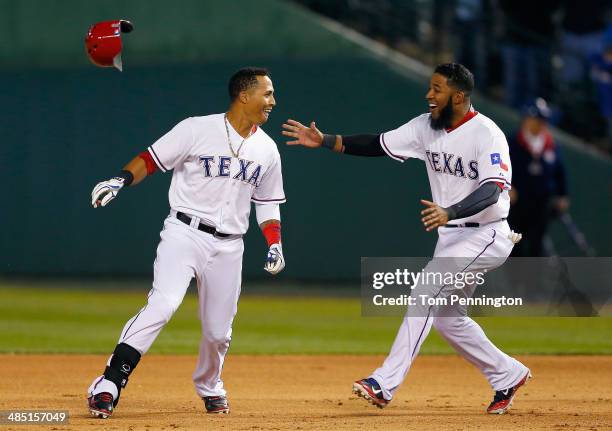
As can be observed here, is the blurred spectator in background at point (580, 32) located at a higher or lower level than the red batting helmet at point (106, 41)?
lower

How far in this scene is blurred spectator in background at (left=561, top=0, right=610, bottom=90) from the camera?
1548 centimetres

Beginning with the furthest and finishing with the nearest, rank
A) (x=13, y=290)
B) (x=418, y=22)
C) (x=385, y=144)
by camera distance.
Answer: (x=418, y=22) < (x=13, y=290) < (x=385, y=144)

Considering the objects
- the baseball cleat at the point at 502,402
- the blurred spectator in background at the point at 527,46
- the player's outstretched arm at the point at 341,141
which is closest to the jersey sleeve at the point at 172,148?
the player's outstretched arm at the point at 341,141

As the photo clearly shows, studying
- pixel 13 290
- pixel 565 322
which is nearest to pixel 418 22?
pixel 565 322

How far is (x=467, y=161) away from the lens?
22.0 ft

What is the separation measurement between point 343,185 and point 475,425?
10.1 m

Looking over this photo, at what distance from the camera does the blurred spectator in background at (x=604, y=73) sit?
47.7 ft

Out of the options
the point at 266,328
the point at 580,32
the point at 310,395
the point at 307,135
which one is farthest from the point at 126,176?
the point at 580,32

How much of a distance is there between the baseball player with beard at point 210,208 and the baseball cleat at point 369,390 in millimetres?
787

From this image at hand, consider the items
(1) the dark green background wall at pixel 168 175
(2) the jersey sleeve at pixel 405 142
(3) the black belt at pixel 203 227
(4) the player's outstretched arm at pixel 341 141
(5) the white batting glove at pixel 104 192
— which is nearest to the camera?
(5) the white batting glove at pixel 104 192

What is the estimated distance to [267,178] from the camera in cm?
689

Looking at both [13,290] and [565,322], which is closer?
[565,322]

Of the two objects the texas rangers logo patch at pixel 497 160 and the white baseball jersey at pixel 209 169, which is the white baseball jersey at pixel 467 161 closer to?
the texas rangers logo patch at pixel 497 160

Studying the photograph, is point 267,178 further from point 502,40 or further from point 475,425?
point 502,40
